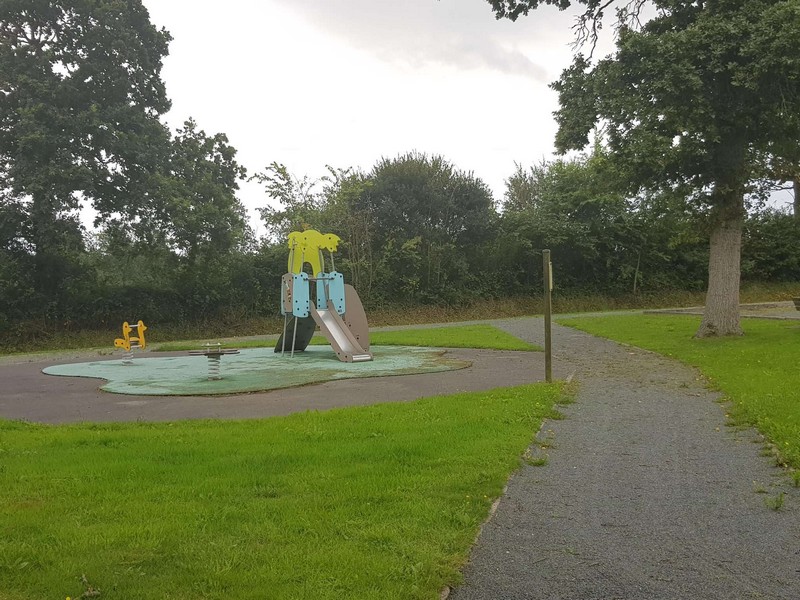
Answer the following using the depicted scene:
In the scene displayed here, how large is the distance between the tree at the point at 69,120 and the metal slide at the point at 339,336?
13.2 m

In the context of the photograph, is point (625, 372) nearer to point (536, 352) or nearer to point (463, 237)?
point (536, 352)

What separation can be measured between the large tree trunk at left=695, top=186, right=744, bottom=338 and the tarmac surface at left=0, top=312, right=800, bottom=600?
6.34m

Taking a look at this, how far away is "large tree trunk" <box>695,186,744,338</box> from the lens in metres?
15.2

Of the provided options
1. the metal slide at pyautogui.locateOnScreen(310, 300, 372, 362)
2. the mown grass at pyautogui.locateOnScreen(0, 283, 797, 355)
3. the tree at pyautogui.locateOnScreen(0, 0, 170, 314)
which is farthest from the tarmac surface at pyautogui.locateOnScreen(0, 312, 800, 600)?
the tree at pyautogui.locateOnScreen(0, 0, 170, 314)

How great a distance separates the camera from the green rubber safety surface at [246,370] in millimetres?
10523

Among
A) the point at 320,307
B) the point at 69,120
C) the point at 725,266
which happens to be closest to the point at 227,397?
the point at 320,307

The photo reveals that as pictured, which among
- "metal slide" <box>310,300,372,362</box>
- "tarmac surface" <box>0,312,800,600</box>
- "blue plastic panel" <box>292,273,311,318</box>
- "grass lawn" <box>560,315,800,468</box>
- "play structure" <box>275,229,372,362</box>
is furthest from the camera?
"blue plastic panel" <box>292,273,311,318</box>

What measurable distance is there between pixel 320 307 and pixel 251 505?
38.0 ft

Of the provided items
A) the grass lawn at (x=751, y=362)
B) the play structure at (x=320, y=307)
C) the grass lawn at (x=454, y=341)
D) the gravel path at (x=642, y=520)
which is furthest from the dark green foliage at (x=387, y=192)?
the gravel path at (x=642, y=520)

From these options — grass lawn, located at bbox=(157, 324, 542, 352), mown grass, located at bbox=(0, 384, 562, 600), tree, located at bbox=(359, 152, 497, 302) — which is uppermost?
tree, located at bbox=(359, 152, 497, 302)

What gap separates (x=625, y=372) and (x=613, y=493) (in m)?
6.67

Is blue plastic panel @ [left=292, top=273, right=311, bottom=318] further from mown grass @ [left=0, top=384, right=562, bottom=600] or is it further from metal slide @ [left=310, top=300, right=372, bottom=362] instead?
mown grass @ [left=0, top=384, right=562, bottom=600]

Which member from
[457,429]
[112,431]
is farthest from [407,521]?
[112,431]

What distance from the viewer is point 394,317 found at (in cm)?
3008
